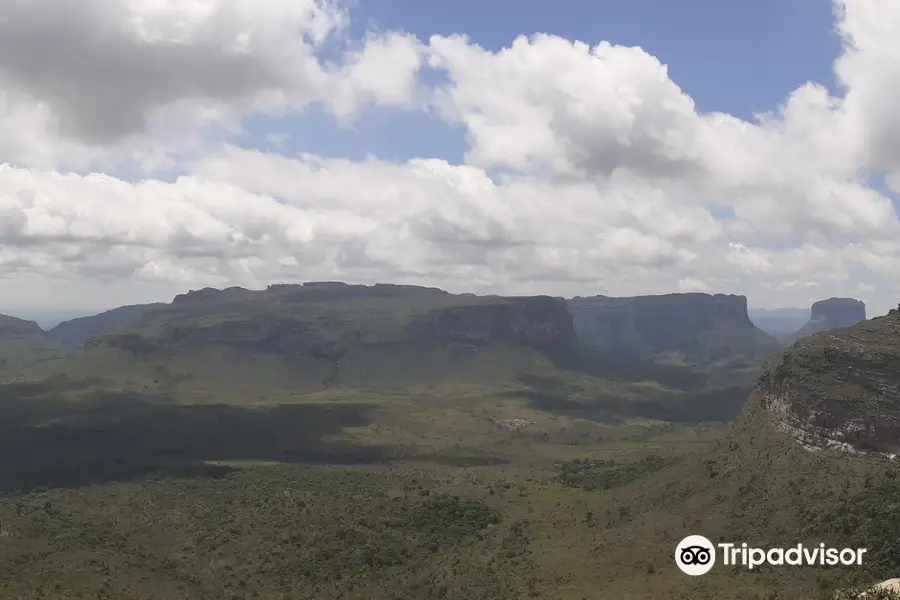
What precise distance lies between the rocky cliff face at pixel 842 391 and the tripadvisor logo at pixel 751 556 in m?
32.1

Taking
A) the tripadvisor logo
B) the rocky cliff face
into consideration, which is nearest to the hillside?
the rocky cliff face

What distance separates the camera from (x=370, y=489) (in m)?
190

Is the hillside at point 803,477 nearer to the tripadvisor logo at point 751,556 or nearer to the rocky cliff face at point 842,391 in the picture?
the rocky cliff face at point 842,391

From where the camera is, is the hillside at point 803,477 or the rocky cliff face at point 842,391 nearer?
the hillside at point 803,477

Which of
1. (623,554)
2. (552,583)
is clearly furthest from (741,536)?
(552,583)

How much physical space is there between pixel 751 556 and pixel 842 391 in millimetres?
43996

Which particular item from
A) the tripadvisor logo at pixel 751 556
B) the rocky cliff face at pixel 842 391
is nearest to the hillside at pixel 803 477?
the rocky cliff face at pixel 842 391

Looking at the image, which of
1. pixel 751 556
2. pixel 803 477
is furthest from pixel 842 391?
pixel 751 556

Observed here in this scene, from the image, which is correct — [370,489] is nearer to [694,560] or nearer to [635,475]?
[635,475]

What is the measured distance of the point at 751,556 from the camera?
345 ft

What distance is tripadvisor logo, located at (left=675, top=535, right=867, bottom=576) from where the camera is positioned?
3890 inches

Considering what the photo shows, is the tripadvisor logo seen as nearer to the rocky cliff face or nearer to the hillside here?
the hillside

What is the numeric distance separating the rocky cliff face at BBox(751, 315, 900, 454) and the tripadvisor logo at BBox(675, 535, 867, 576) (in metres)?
32.1

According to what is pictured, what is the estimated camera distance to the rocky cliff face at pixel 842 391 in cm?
12550
